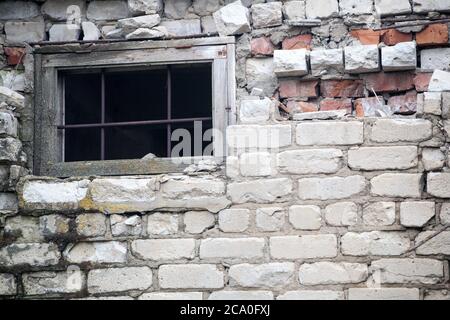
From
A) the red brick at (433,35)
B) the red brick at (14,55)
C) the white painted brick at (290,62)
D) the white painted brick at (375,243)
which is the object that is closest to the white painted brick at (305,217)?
the white painted brick at (375,243)

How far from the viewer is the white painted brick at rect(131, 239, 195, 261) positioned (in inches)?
138

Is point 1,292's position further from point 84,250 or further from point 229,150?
point 229,150

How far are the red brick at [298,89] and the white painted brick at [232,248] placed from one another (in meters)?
0.85

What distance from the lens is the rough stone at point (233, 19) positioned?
12.1 feet

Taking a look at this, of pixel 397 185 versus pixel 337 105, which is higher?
pixel 337 105

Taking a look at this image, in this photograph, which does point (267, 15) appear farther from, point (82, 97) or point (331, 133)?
point (82, 97)

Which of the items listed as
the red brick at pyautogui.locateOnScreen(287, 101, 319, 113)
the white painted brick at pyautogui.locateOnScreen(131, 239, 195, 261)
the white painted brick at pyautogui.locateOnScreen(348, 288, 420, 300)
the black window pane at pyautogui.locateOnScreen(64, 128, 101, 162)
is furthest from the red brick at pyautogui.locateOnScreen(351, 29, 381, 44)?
the black window pane at pyautogui.locateOnScreen(64, 128, 101, 162)

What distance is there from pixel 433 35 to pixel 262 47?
952mm

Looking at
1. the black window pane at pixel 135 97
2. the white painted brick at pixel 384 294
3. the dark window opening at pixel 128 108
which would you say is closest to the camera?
the white painted brick at pixel 384 294

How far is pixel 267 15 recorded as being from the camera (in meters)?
3.71

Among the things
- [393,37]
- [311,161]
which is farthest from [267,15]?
[311,161]

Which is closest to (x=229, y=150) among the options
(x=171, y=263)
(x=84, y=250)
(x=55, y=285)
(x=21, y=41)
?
(x=171, y=263)

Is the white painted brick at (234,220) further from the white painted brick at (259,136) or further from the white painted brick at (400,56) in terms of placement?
the white painted brick at (400,56)

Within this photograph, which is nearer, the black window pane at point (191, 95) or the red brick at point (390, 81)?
the red brick at point (390, 81)
